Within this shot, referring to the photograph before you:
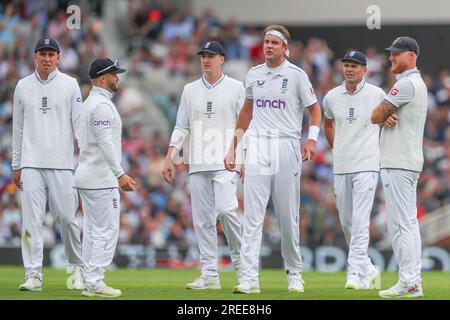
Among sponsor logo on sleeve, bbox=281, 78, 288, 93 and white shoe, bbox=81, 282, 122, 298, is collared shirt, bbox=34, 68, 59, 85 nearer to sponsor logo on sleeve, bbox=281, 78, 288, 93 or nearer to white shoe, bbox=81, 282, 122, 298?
white shoe, bbox=81, 282, 122, 298

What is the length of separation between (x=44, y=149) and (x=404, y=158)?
4.10 meters

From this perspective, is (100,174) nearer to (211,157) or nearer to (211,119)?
(211,157)

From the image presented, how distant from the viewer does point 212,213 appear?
13930mm

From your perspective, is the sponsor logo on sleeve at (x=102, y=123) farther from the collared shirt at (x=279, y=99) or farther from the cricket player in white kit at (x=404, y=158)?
the cricket player in white kit at (x=404, y=158)

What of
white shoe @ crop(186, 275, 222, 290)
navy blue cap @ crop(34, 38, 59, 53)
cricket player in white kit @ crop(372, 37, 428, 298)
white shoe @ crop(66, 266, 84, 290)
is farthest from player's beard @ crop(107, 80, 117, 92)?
cricket player in white kit @ crop(372, 37, 428, 298)

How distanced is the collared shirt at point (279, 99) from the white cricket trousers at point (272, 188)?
131 millimetres

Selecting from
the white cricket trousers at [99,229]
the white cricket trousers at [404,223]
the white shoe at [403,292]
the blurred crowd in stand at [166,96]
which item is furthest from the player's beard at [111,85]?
the blurred crowd in stand at [166,96]

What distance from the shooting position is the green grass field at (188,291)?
40.7 ft

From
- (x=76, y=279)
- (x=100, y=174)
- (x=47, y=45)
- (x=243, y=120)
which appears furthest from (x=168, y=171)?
(x=47, y=45)

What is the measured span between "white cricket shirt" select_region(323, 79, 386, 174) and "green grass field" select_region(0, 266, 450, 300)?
60.9 inches

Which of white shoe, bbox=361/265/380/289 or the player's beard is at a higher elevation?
the player's beard

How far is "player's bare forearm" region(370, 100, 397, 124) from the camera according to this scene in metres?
12.2
